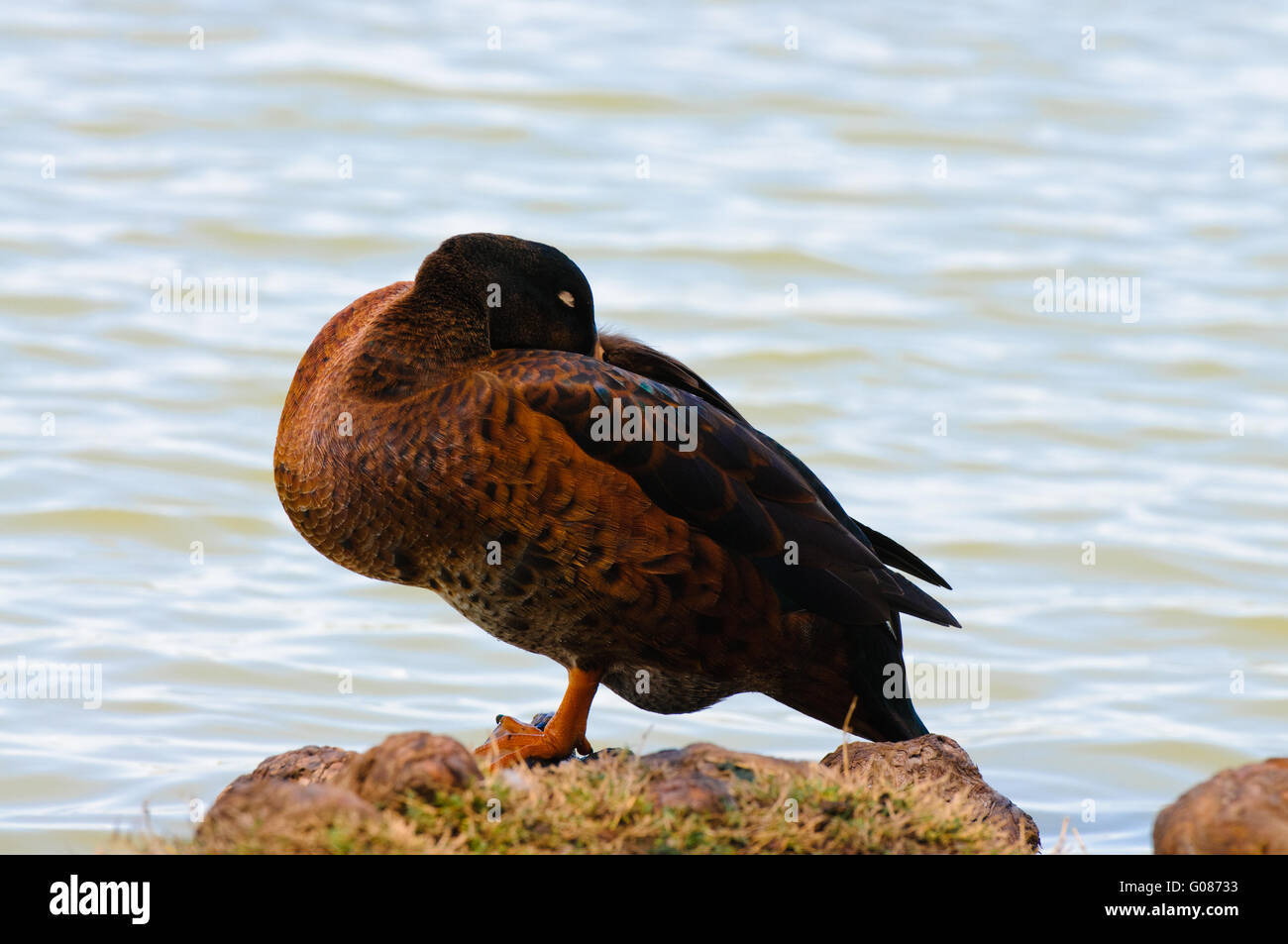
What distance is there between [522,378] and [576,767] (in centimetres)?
149

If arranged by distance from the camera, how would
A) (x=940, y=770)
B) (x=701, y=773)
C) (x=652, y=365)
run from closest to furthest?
(x=701, y=773) → (x=940, y=770) → (x=652, y=365)

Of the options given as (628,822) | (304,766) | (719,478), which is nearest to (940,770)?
(719,478)

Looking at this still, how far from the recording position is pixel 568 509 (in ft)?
16.4

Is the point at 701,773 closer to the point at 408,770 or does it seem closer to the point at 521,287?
the point at 408,770

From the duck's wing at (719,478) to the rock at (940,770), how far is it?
17.8 inches

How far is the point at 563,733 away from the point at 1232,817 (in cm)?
231

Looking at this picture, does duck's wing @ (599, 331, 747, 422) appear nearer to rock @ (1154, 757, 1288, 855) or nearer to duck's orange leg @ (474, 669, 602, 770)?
duck's orange leg @ (474, 669, 602, 770)

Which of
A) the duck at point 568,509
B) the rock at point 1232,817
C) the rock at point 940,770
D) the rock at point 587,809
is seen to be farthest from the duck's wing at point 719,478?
the rock at point 1232,817

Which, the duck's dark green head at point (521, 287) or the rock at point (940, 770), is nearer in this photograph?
the rock at point (940, 770)

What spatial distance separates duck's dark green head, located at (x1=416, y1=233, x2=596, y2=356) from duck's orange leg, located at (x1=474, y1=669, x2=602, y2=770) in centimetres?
116

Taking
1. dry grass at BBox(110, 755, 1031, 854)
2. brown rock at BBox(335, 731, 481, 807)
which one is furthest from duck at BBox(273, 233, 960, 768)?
brown rock at BBox(335, 731, 481, 807)

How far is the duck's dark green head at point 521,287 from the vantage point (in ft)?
17.8

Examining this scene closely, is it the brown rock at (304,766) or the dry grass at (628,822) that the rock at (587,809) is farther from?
the brown rock at (304,766)
